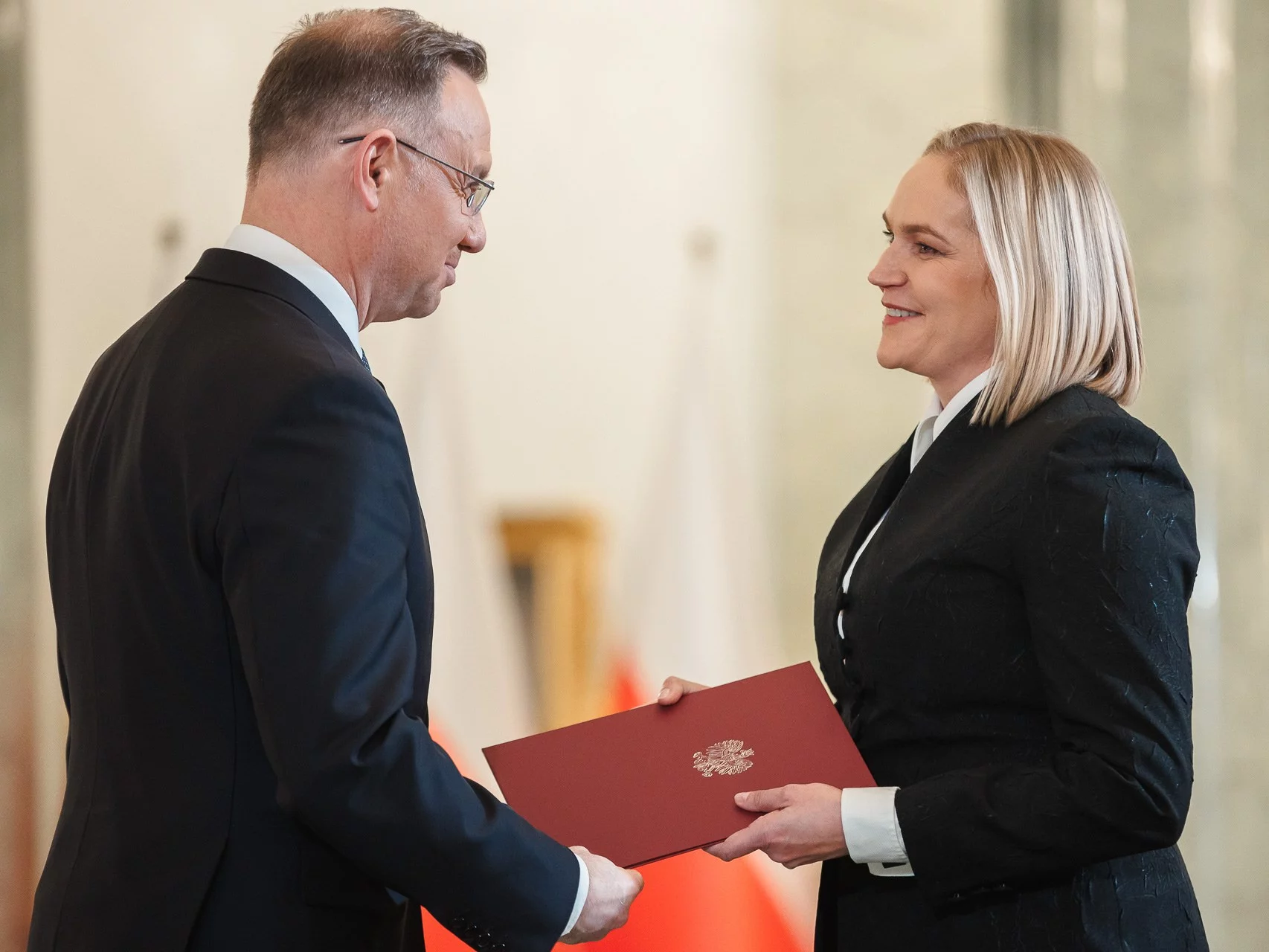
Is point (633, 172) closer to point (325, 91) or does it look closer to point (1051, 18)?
point (1051, 18)

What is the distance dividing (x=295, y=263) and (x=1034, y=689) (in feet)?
3.73

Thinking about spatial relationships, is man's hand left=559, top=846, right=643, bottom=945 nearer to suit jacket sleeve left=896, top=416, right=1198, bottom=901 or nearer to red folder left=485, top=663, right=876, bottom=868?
red folder left=485, top=663, right=876, bottom=868

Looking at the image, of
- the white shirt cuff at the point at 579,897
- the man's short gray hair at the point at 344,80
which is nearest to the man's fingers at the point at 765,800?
the white shirt cuff at the point at 579,897

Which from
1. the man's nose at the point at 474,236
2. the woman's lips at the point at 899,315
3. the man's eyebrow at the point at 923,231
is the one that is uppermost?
the man's nose at the point at 474,236

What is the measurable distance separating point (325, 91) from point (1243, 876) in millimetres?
3487

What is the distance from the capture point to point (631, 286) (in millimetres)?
3631

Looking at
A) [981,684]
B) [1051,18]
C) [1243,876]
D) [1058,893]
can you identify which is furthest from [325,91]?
[1243,876]

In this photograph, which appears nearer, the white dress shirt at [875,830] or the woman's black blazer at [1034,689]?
the woman's black blazer at [1034,689]

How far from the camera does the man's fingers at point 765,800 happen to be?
1.82 meters

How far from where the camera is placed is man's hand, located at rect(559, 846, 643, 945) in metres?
1.67

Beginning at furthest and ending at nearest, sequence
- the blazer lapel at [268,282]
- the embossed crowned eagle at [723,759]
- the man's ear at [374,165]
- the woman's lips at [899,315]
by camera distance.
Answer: the woman's lips at [899,315] → the embossed crowned eagle at [723,759] → the man's ear at [374,165] → the blazer lapel at [268,282]

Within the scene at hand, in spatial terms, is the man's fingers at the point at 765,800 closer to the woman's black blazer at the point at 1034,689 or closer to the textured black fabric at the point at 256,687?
the woman's black blazer at the point at 1034,689

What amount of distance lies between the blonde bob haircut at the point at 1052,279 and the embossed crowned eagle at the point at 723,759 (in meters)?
0.60

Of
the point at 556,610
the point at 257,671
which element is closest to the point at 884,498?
the point at 257,671
